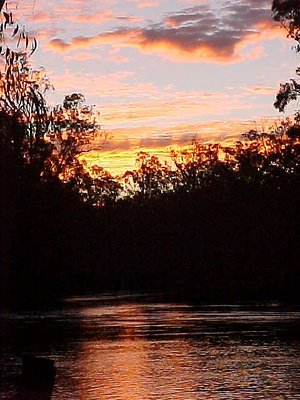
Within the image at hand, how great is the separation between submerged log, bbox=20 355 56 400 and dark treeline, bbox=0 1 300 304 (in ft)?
10.2

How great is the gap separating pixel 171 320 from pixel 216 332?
24.8ft

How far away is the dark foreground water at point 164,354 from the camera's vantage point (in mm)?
16781

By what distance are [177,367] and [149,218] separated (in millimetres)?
96025

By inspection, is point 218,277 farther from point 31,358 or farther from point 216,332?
point 31,358

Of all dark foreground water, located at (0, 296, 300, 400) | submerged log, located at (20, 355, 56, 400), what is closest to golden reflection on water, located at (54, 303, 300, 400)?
dark foreground water, located at (0, 296, 300, 400)

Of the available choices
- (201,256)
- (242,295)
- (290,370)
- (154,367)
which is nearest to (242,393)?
(290,370)

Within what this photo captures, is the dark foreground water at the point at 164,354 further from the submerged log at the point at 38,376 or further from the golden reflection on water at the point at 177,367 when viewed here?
the submerged log at the point at 38,376

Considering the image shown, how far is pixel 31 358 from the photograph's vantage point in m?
11.4

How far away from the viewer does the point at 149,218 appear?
4582 inches

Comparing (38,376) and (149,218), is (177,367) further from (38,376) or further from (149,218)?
(149,218)

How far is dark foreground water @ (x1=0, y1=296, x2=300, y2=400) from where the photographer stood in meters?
16.8

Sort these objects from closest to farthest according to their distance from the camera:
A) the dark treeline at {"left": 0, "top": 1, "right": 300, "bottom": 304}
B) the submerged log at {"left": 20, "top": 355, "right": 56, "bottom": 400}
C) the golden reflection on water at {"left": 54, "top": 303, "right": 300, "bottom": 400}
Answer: the submerged log at {"left": 20, "top": 355, "right": 56, "bottom": 400} < the golden reflection on water at {"left": 54, "top": 303, "right": 300, "bottom": 400} < the dark treeline at {"left": 0, "top": 1, "right": 300, "bottom": 304}

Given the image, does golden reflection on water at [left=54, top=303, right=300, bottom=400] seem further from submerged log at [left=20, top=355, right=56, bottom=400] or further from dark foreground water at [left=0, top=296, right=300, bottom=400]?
submerged log at [left=20, top=355, right=56, bottom=400]

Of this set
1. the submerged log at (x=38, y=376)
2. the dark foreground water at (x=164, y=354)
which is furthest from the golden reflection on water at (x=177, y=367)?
the submerged log at (x=38, y=376)
